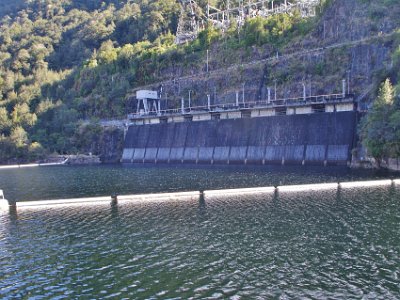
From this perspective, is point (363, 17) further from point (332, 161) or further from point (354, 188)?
point (354, 188)

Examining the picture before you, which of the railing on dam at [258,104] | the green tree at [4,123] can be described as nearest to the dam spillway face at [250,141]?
the railing on dam at [258,104]

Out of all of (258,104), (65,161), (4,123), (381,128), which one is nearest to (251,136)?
(258,104)

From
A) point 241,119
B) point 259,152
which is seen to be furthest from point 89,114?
point 259,152

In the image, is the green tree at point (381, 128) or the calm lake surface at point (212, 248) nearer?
the calm lake surface at point (212, 248)

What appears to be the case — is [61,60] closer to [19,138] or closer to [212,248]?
[19,138]

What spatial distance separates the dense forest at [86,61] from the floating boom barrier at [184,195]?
2603 centimetres

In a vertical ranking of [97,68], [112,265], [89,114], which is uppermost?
[97,68]

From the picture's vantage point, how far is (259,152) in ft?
215

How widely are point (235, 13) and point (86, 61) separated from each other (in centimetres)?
4483

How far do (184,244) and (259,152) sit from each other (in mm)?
45052

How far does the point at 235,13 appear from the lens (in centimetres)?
13150

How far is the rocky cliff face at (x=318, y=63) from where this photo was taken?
223 feet

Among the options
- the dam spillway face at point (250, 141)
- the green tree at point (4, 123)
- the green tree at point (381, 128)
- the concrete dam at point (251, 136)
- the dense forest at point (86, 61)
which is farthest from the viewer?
the green tree at point (4, 123)

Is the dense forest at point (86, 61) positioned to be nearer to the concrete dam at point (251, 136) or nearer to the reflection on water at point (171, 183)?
the concrete dam at point (251, 136)
